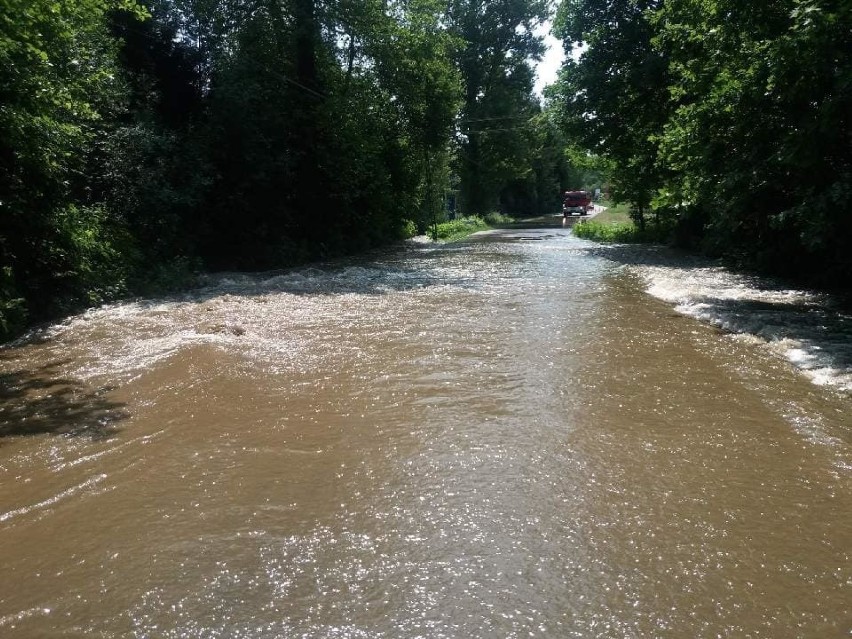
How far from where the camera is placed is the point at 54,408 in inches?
248

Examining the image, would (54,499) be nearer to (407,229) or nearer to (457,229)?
(407,229)

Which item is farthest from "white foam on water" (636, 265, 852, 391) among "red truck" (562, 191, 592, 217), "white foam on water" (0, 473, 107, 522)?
"red truck" (562, 191, 592, 217)

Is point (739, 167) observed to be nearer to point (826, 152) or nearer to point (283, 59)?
point (826, 152)

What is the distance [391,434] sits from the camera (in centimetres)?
545

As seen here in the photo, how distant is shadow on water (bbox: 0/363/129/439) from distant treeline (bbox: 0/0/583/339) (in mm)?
2094

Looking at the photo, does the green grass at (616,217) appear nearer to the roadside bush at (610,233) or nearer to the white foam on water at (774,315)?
the roadside bush at (610,233)

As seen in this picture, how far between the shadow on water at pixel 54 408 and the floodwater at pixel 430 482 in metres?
0.03

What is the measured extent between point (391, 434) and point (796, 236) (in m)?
11.1

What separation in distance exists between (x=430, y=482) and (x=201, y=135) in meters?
15.6

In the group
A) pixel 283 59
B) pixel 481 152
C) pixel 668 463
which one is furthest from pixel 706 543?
pixel 481 152

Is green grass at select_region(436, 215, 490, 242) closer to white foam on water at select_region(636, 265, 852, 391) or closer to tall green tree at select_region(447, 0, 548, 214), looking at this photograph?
tall green tree at select_region(447, 0, 548, 214)

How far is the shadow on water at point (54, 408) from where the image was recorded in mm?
5711

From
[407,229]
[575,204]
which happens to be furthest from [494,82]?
[407,229]

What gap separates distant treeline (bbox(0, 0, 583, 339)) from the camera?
10383 mm
